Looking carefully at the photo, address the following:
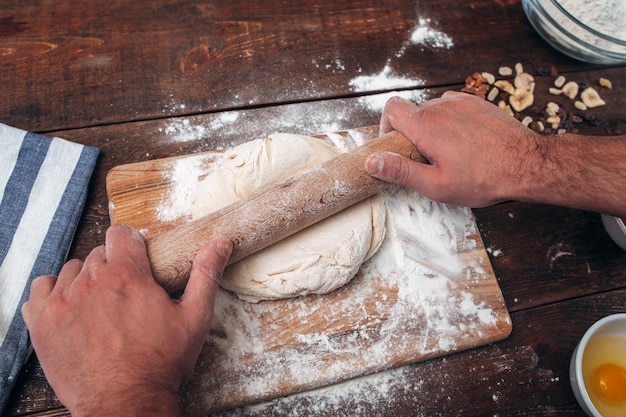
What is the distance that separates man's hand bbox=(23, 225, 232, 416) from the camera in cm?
108

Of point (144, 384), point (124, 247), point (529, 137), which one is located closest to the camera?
point (144, 384)

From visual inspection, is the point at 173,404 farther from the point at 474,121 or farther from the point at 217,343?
the point at 474,121

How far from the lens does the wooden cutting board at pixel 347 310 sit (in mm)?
1406

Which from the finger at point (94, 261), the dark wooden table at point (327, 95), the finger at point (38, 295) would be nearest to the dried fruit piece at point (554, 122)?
the dark wooden table at point (327, 95)

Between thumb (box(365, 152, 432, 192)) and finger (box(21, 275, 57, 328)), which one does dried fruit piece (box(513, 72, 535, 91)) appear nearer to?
thumb (box(365, 152, 432, 192))

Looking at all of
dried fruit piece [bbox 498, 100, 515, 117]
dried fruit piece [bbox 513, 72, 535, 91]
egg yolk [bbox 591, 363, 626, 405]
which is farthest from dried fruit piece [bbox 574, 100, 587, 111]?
egg yolk [bbox 591, 363, 626, 405]

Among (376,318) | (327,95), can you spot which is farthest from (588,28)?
(376,318)

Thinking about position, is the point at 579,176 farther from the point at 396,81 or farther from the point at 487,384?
the point at 396,81

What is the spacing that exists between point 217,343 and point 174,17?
4.85ft

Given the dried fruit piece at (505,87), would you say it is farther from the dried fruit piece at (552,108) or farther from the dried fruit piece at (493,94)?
the dried fruit piece at (552,108)

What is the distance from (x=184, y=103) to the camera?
1.89 metres

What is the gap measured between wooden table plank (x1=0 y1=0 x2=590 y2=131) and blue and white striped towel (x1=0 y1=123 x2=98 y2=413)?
185 millimetres

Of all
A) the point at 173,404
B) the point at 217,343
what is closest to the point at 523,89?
the point at 217,343

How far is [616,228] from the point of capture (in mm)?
1759
